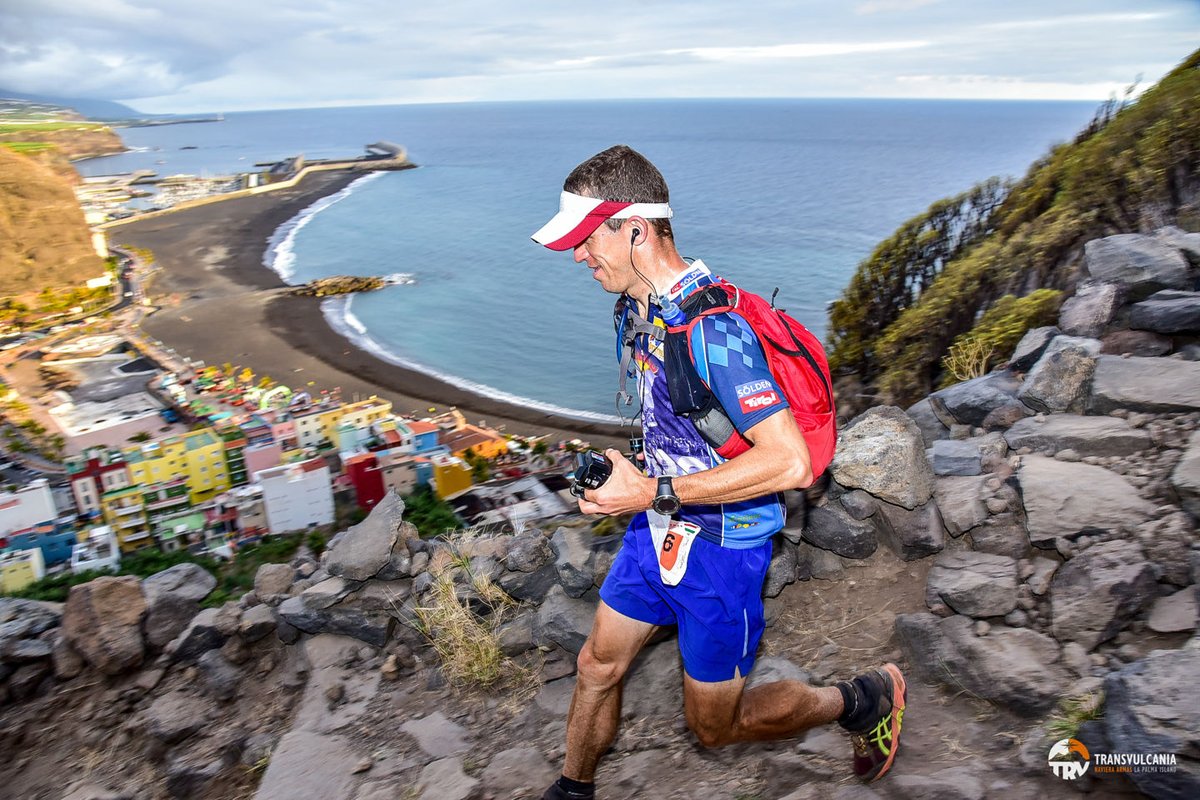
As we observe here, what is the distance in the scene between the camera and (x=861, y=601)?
4.54 metres

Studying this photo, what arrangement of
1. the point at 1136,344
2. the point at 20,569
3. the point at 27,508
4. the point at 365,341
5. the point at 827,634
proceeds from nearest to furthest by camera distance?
1. the point at 827,634
2. the point at 1136,344
3. the point at 20,569
4. the point at 27,508
5. the point at 365,341

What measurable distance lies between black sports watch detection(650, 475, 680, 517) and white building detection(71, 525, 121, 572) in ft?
75.2

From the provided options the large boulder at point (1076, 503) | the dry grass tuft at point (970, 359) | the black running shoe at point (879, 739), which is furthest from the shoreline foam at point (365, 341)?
the black running shoe at point (879, 739)

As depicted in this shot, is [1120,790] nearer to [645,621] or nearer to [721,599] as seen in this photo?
[721,599]

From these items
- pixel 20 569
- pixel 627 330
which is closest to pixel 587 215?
pixel 627 330

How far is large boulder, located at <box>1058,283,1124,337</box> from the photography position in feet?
19.6

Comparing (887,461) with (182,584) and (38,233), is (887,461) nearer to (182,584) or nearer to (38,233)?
(182,584)

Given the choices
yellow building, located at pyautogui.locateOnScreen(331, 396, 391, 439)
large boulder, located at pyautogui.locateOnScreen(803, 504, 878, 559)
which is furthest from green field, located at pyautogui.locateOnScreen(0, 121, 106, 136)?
large boulder, located at pyautogui.locateOnScreen(803, 504, 878, 559)

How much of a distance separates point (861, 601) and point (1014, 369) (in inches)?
113

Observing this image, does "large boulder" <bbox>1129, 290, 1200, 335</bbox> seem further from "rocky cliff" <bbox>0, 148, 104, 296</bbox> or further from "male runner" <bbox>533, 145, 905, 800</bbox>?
"rocky cliff" <bbox>0, 148, 104, 296</bbox>

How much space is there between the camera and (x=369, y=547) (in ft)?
18.6

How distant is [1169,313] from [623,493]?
15.6 ft

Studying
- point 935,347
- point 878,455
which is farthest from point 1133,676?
point 935,347

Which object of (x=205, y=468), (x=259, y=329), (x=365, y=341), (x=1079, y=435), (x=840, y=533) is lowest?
(x=205, y=468)
